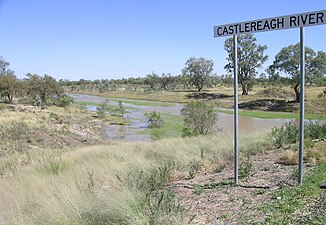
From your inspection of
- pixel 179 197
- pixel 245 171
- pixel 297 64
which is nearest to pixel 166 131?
pixel 245 171

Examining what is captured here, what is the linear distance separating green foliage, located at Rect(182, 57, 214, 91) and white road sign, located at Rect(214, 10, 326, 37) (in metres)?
74.9

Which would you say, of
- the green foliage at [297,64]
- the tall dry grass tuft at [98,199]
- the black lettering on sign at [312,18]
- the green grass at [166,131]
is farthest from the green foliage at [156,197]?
the green foliage at [297,64]

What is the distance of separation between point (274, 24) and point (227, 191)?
272 cm

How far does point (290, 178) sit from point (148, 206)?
101 inches

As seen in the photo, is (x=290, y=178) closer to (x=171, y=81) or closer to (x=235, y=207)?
(x=235, y=207)

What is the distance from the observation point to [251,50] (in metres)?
60.0

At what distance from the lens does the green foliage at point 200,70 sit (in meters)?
80.0

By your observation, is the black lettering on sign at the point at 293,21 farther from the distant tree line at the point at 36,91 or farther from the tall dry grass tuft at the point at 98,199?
the distant tree line at the point at 36,91

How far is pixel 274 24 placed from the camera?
16.5 feet

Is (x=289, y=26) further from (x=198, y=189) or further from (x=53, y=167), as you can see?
(x=53, y=167)

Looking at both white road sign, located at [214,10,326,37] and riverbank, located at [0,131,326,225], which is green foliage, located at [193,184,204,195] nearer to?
riverbank, located at [0,131,326,225]

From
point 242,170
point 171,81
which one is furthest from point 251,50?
point 242,170

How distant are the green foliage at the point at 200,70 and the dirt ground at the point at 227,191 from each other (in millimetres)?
73948

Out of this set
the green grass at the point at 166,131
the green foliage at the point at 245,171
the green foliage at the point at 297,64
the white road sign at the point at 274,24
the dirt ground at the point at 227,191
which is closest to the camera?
the dirt ground at the point at 227,191
